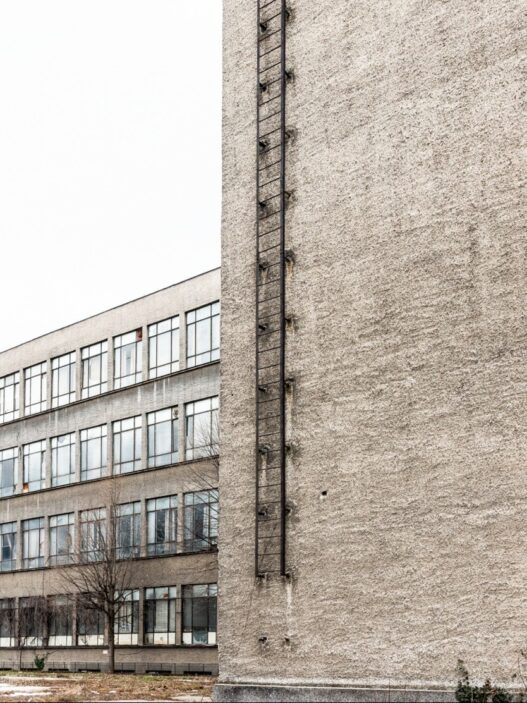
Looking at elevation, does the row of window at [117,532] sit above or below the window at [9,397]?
below

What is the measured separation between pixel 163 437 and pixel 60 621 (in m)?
11.1

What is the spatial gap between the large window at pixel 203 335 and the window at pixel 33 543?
13420mm

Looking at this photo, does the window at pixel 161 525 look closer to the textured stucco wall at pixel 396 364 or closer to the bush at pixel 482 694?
the textured stucco wall at pixel 396 364

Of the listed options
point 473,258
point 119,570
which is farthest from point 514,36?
point 119,570

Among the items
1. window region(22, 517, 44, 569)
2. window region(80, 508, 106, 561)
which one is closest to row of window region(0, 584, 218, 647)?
window region(22, 517, 44, 569)

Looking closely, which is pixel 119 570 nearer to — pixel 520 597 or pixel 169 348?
pixel 169 348

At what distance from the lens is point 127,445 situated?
51.4m

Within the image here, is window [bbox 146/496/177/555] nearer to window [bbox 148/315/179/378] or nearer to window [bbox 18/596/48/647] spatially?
window [bbox 148/315/179/378]

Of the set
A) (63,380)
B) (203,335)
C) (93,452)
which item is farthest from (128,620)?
(203,335)

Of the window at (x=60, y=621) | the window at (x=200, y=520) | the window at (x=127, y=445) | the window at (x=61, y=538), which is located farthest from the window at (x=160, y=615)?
the window at (x=127, y=445)

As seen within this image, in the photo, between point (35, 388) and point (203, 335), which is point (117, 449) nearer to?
point (203, 335)

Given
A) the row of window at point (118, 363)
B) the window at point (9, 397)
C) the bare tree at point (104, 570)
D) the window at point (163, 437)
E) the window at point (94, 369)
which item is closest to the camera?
the row of window at point (118, 363)

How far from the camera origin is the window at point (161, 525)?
1893 inches

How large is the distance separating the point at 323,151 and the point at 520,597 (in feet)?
32.7
